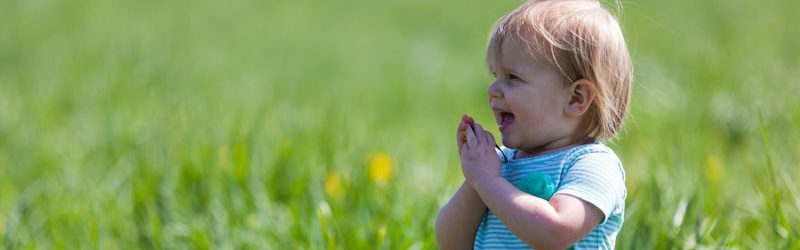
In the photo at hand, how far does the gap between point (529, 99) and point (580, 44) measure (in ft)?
0.45

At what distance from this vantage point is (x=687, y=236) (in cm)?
260

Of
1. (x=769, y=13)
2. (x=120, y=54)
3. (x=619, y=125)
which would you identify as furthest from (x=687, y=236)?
(x=769, y=13)

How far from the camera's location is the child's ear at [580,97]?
1.86m

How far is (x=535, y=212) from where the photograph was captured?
1.75 meters

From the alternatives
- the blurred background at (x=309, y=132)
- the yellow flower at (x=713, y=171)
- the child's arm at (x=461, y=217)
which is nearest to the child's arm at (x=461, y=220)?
the child's arm at (x=461, y=217)

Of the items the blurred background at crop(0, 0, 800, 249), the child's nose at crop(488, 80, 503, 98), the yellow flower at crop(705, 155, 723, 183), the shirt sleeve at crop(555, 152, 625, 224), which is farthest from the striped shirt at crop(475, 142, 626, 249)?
the yellow flower at crop(705, 155, 723, 183)

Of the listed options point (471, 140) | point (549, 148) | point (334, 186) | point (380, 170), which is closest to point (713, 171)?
point (380, 170)

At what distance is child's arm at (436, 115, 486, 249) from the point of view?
77.5 inches

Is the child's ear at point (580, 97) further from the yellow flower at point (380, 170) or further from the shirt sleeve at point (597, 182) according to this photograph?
the yellow flower at point (380, 170)

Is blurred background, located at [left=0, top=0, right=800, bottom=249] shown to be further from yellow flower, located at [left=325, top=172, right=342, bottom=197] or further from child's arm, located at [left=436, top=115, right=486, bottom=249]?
child's arm, located at [left=436, top=115, right=486, bottom=249]

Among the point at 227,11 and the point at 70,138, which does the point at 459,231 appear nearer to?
the point at 70,138

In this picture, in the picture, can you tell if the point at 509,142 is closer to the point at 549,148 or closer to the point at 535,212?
the point at 549,148

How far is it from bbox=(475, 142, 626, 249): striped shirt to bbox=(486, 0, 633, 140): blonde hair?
0.31 feet

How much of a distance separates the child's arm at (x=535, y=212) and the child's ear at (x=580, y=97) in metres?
0.18
